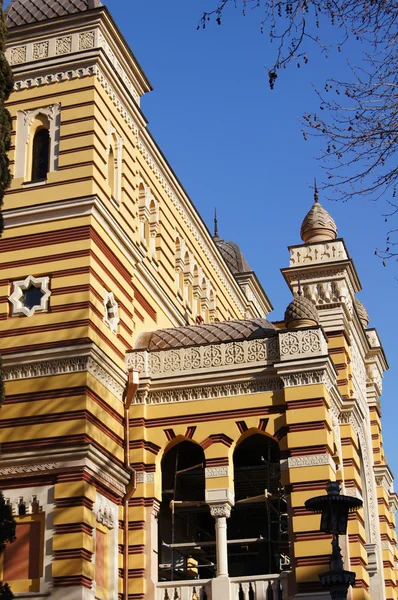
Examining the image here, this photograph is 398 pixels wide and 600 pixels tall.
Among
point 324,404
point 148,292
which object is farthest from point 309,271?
point 324,404

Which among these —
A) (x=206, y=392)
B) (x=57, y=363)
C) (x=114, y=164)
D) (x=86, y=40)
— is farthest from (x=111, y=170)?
(x=206, y=392)

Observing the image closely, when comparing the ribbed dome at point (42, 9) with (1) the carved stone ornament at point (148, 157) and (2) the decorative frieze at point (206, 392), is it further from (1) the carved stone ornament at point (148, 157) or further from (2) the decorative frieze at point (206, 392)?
(2) the decorative frieze at point (206, 392)

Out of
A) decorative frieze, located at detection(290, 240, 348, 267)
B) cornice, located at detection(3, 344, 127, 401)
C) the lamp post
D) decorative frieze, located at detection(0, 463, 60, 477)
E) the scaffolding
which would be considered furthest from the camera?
decorative frieze, located at detection(290, 240, 348, 267)

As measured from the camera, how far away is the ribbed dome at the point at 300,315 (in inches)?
819

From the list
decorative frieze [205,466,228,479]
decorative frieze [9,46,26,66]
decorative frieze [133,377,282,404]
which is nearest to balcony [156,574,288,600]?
decorative frieze [205,466,228,479]

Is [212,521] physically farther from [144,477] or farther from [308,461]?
[308,461]

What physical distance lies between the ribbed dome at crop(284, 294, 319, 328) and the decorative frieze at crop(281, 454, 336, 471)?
278 centimetres

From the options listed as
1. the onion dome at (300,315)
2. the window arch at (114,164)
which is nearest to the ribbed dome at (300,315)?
the onion dome at (300,315)

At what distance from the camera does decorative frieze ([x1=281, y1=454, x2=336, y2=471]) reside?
19141 mm

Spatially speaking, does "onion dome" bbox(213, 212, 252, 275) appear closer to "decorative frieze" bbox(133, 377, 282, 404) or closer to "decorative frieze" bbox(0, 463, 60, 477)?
"decorative frieze" bbox(133, 377, 282, 404)

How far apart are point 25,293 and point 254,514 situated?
844cm

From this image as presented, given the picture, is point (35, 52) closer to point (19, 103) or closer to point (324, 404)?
point (19, 103)

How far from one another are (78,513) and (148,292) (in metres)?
6.82

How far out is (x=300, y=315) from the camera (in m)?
20.9
